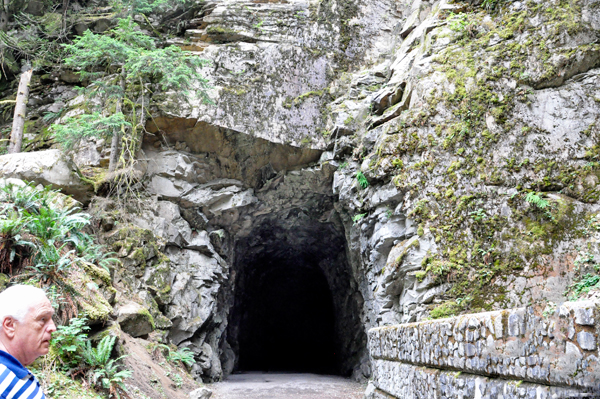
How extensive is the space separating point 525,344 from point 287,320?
24.7 m

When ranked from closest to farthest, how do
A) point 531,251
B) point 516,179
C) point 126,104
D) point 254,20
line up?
point 531,251
point 516,179
point 126,104
point 254,20

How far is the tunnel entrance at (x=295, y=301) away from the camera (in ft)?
58.6

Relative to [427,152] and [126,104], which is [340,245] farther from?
[126,104]

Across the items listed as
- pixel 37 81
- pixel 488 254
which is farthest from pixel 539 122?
pixel 37 81

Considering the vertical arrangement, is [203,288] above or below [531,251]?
below

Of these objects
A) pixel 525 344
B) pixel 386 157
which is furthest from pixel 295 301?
pixel 525 344

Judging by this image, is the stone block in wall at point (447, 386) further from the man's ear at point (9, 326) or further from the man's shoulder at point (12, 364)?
the man's ear at point (9, 326)

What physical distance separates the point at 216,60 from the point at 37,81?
7.67 metres

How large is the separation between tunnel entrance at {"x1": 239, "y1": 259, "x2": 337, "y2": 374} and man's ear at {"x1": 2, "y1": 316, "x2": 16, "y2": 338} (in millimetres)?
19890

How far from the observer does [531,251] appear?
8242mm

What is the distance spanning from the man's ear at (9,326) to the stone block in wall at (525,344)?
332 cm

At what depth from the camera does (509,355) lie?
3.20 meters

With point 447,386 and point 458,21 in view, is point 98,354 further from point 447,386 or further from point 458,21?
point 458,21

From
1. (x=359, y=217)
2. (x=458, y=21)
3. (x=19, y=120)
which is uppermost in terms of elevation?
(x=458, y=21)
